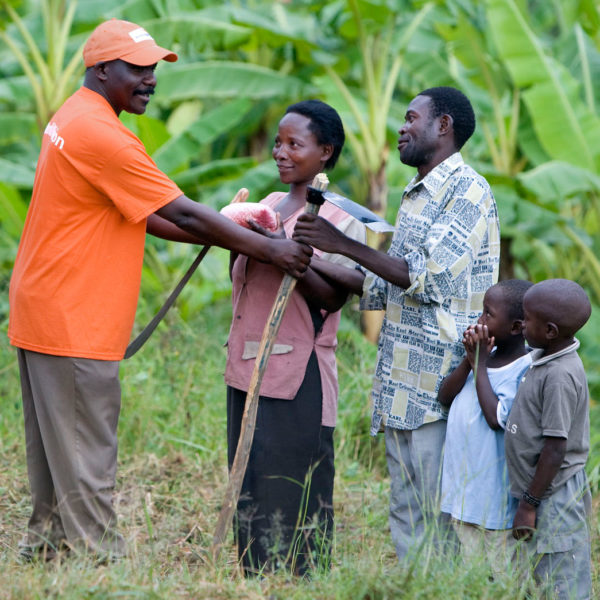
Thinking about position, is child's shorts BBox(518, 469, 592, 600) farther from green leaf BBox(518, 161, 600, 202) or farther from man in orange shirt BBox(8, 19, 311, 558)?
green leaf BBox(518, 161, 600, 202)

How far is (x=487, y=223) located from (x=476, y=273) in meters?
0.19

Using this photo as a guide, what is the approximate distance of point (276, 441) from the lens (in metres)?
3.22

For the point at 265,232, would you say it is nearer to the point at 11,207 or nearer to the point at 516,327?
the point at 516,327

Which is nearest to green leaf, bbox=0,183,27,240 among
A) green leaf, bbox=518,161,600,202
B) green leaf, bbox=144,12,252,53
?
green leaf, bbox=144,12,252,53

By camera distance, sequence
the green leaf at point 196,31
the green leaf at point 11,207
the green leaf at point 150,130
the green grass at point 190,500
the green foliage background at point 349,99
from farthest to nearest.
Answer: the green leaf at point 196,31 < the green leaf at point 150,130 < the green leaf at point 11,207 < the green foliage background at point 349,99 < the green grass at point 190,500

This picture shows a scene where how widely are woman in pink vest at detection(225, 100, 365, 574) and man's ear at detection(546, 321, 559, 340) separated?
745mm

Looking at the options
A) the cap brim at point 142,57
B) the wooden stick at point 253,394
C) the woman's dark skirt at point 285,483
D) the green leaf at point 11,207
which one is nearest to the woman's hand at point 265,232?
the wooden stick at point 253,394

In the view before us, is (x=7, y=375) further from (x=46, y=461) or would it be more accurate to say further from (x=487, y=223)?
(x=487, y=223)

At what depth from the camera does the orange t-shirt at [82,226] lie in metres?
3.01

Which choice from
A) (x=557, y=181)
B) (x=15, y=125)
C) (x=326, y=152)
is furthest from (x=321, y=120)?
(x=15, y=125)

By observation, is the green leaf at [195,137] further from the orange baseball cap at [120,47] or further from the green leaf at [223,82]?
the orange baseball cap at [120,47]

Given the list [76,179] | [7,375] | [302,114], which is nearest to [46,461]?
[76,179]

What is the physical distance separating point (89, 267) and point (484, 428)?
5.06ft

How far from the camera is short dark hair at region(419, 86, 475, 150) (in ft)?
10.6
